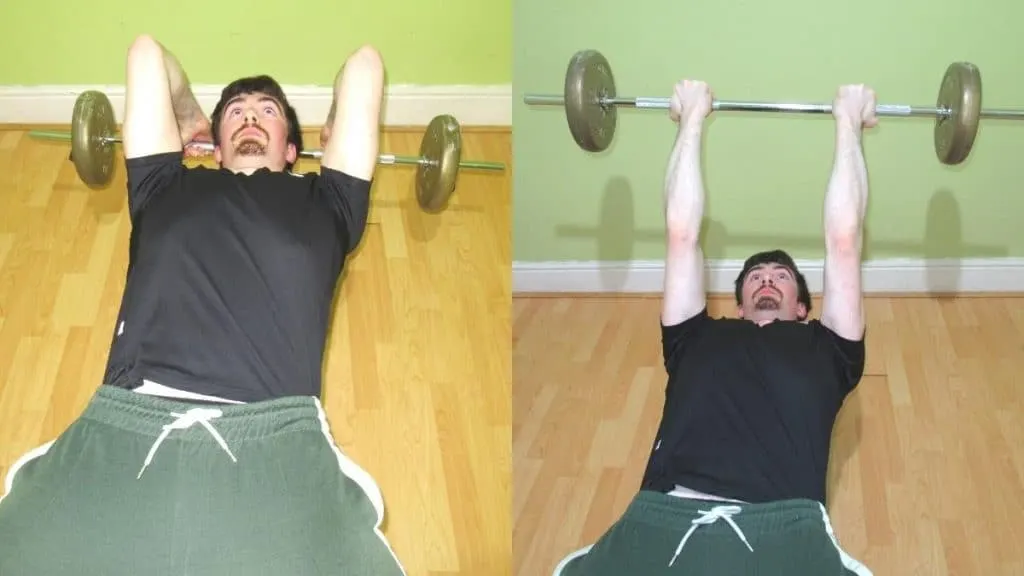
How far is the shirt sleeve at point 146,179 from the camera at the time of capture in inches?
86.2

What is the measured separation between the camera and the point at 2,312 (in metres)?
2.81

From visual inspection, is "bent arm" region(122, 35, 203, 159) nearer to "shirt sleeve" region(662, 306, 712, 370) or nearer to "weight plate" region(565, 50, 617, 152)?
"weight plate" region(565, 50, 617, 152)

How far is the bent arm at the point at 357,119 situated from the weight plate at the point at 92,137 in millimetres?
550

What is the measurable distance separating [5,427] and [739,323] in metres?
1.57

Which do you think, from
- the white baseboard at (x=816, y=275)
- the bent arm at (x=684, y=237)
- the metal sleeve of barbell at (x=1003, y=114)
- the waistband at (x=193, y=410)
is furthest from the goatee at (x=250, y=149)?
the metal sleeve of barbell at (x=1003, y=114)

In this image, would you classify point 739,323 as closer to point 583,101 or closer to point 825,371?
point 825,371

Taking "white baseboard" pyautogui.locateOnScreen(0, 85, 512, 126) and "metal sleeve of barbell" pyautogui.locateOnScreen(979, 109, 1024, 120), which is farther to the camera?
"white baseboard" pyautogui.locateOnScreen(0, 85, 512, 126)

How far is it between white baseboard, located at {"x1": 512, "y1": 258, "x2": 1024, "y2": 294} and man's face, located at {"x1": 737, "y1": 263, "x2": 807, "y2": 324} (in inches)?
31.1

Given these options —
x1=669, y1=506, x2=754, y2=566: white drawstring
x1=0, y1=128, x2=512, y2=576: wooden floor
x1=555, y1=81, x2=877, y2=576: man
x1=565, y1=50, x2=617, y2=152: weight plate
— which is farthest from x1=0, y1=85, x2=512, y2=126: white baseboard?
x1=669, y1=506, x2=754, y2=566: white drawstring

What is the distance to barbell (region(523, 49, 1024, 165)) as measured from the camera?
93.1 inches

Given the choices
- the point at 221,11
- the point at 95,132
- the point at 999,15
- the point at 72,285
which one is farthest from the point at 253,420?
the point at 999,15

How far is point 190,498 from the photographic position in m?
1.82

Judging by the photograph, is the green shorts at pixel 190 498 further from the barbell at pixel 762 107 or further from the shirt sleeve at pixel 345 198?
the barbell at pixel 762 107

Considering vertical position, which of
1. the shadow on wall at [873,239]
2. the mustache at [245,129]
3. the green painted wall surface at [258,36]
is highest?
the green painted wall surface at [258,36]
